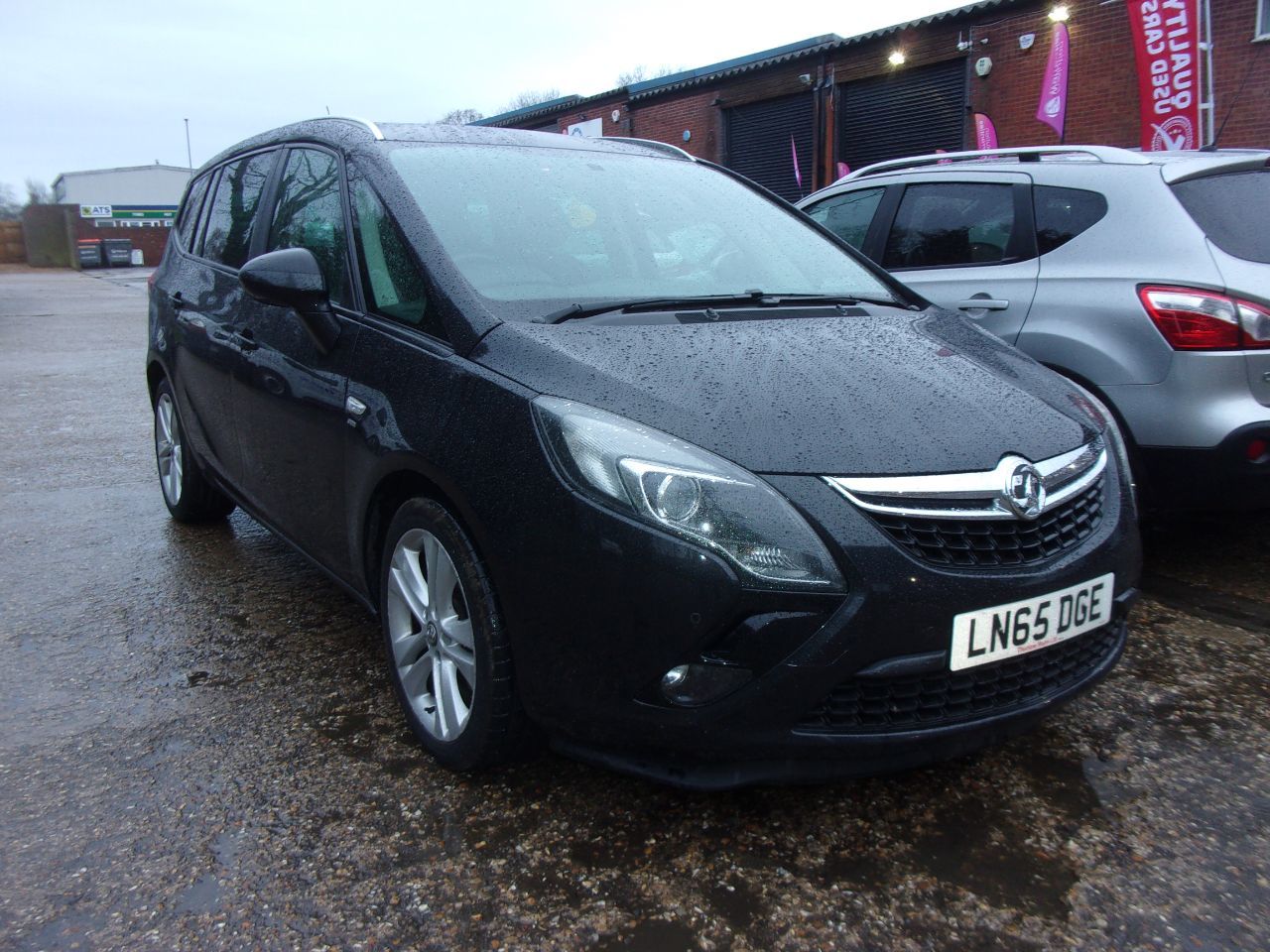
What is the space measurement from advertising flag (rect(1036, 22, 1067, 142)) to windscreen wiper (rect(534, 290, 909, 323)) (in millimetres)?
12817

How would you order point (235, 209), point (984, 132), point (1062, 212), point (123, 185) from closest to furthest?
point (235, 209)
point (1062, 212)
point (984, 132)
point (123, 185)

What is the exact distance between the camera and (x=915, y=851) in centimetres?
223

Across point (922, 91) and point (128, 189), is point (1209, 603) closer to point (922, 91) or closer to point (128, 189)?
point (922, 91)

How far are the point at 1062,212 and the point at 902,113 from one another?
13599 mm

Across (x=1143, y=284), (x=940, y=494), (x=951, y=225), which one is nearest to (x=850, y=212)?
(x=951, y=225)

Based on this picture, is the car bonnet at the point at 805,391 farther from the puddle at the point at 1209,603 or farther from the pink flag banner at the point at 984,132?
the pink flag banner at the point at 984,132

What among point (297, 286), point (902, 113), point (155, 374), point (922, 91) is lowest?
point (155, 374)

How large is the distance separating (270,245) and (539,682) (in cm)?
212

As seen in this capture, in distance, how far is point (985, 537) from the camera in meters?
2.13

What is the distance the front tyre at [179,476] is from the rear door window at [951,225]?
130 inches

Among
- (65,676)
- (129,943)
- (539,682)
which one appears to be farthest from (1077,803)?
(65,676)

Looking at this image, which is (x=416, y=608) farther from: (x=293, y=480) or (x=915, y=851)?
(x=915, y=851)

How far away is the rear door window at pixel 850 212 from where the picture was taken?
514 cm

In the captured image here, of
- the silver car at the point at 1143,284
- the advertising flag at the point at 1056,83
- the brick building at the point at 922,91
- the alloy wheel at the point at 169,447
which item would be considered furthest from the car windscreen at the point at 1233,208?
the advertising flag at the point at 1056,83
